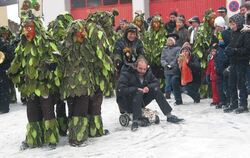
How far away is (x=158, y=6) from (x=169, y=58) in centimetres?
1113

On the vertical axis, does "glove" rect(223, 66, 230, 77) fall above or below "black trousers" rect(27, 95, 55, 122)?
above

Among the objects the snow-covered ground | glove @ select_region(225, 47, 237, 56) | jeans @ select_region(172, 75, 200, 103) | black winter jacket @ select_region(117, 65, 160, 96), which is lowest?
the snow-covered ground

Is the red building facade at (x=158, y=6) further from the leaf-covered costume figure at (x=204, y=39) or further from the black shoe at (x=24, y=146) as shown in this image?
the black shoe at (x=24, y=146)

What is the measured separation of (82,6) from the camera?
24.2 metres

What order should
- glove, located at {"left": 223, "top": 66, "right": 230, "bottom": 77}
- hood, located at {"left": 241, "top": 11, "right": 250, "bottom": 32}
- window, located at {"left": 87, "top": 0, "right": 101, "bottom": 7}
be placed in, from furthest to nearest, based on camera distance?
window, located at {"left": 87, "top": 0, "right": 101, "bottom": 7}
glove, located at {"left": 223, "top": 66, "right": 230, "bottom": 77}
hood, located at {"left": 241, "top": 11, "right": 250, "bottom": 32}

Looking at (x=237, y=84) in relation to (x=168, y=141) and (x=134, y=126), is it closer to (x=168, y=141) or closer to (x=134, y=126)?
(x=134, y=126)

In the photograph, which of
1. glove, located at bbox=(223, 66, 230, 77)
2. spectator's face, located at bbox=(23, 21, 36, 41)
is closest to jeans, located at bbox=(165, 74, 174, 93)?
glove, located at bbox=(223, 66, 230, 77)

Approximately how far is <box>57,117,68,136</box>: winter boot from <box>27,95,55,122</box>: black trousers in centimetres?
53

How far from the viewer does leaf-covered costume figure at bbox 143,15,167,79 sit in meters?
11.3

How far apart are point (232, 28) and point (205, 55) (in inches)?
79.4

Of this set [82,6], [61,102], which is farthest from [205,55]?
[82,6]

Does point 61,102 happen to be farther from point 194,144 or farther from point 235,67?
point 235,67

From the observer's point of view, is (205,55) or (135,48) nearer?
(135,48)

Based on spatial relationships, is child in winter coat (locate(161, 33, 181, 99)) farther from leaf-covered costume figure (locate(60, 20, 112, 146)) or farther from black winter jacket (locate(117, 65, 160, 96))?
leaf-covered costume figure (locate(60, 20, 112, 146))
